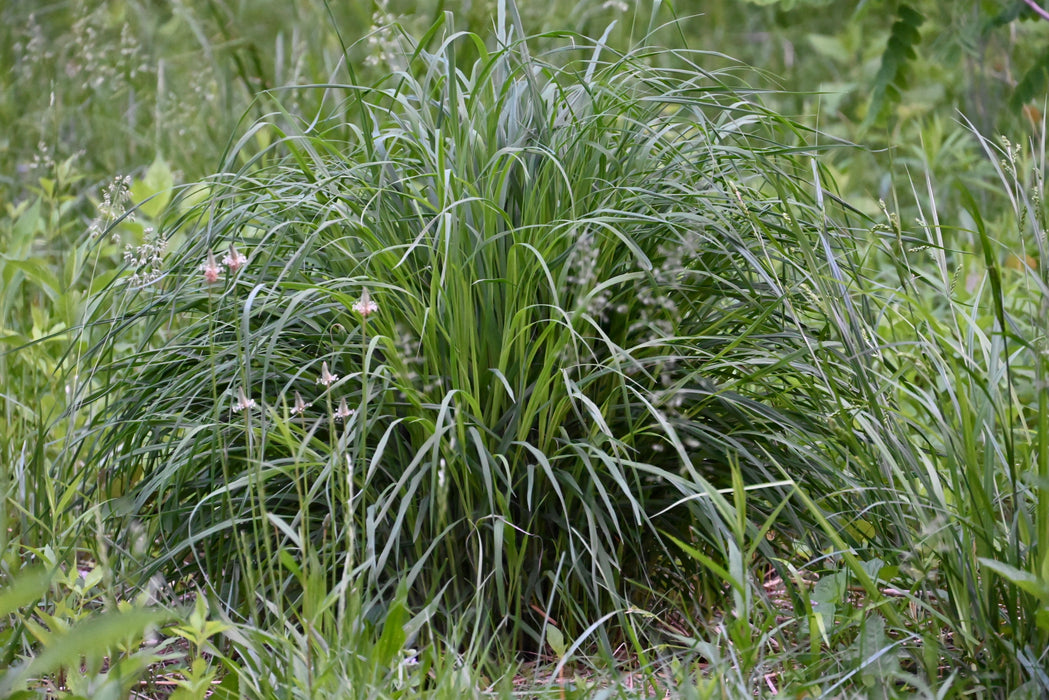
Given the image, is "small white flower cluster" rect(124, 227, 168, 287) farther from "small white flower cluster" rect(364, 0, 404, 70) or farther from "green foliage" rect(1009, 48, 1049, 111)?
"green foliage" rect(1009, 48, 1049, 111)

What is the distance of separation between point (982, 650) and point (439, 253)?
3.69 feet

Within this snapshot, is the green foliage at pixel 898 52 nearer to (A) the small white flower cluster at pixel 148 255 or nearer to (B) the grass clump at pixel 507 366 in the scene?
(B) the grass clump at pixel 507 366

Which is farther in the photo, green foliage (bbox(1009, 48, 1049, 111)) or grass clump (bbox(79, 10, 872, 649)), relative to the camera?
green foliage (bbox(1009, 48, 1049, 111))

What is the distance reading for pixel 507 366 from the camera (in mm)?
1990

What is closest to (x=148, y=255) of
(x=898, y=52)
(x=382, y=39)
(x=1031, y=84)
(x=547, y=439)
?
(x=547, y=439)

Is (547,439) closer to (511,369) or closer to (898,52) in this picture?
(511,369)

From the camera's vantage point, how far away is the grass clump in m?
1.87

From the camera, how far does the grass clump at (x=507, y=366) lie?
1.87 metres

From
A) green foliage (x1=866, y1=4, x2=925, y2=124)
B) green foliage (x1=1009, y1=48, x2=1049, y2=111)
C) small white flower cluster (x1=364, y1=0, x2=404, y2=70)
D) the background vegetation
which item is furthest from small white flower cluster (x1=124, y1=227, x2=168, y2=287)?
green foliage (x1=1009, y1=48, x2=1049, y2=111)

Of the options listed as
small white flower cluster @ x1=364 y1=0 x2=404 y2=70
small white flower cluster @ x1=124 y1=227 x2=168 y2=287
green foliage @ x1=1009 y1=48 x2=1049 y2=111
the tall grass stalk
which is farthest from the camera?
green foliage @ x1=1009 y1=48 x2=1049 y2=111

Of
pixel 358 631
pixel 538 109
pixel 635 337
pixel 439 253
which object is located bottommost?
pixel 358 631

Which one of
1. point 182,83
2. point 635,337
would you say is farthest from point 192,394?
point 182,83

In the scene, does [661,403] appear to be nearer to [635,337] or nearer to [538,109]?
[635,337]

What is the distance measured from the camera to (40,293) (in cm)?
353
